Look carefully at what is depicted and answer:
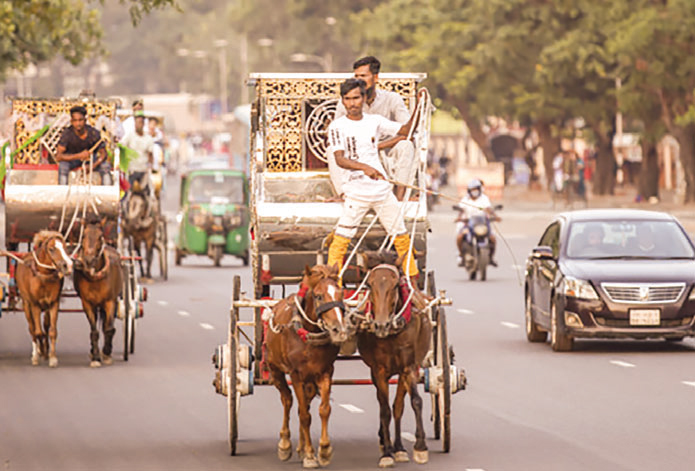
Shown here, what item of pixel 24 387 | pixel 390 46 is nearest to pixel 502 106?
pixel 390 46

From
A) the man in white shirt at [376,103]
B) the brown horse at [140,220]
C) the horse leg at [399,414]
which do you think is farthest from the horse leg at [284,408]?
the brown horse at [140,220]

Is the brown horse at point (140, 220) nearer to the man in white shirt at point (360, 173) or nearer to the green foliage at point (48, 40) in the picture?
the green foliage at point (48, 40)

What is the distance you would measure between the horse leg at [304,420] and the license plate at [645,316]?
26.7ft

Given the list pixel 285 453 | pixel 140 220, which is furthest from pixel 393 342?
pixel 140 220

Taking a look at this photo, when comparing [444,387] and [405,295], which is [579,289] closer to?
[444,387]

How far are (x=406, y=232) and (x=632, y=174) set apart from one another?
73194mm

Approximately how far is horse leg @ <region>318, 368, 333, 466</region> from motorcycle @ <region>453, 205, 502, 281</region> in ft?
63.9

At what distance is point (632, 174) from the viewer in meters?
86.4

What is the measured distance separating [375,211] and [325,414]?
2.17 m

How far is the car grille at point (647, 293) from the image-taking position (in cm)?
2017

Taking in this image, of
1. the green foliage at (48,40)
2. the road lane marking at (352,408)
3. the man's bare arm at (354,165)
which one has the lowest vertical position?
the road lane marking at (352,408)

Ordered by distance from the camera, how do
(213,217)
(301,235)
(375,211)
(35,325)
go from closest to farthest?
(375,211)
(301,235)
(35,325)
(213,217)

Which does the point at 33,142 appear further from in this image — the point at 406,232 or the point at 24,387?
the point at 406,232

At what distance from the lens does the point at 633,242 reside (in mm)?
21453
